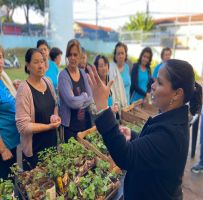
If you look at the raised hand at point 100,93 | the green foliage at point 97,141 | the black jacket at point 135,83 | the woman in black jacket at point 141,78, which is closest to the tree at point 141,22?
the woman in black jacket at point 141,78

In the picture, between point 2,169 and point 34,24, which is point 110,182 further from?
point 34,24

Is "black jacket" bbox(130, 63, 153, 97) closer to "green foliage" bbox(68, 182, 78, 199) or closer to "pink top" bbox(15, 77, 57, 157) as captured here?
"pink top" bbox(15, 77, 57, 157)

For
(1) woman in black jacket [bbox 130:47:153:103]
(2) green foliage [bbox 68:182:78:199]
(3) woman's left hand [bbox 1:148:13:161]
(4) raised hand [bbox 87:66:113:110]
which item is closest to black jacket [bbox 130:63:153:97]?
(1) woman in black jacket [bbox 130:47:153:103]

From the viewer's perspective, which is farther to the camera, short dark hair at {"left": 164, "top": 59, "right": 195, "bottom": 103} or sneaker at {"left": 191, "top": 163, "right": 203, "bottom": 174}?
sneaker at {"left": 191, "top": 163, "right": 203, "bottom": 174}

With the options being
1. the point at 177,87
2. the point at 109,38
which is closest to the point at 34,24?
the point at 177,87

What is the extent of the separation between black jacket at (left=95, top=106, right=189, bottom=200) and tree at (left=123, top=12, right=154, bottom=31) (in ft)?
71.0

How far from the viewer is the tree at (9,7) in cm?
346

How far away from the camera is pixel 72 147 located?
1.66 m

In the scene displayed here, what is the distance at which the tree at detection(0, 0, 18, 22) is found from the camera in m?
3.46

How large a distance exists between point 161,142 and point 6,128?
139 cm

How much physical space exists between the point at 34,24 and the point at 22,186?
11.2 ft

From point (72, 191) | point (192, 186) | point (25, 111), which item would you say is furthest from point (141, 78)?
point (72, 191)

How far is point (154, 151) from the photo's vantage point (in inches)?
36.7

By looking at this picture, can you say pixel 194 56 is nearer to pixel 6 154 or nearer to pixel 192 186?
pixel 192 186
